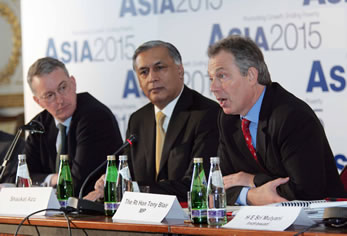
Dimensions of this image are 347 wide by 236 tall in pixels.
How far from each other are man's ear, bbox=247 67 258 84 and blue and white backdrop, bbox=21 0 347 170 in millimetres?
945

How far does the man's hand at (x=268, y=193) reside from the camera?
2.90 meters

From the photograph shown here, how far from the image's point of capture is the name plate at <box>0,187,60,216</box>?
273cm

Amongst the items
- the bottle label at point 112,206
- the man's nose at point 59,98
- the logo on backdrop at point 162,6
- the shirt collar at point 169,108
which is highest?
the logo on backdrop at point 162,6

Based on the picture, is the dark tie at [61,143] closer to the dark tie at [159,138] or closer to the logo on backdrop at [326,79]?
the dark tie at [159,138]

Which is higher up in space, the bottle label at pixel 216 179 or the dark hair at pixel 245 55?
Result: the dark hair at pixel 245 55

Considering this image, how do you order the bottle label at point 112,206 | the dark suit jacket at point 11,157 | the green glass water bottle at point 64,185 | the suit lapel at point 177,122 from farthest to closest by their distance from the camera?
the dark suit jacket at point 11,157 → the suit lapel at point 177,122 → the green glass water bottle at point 64,185 → the bottle label at point 112,206

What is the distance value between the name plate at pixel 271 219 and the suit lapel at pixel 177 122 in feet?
5.53

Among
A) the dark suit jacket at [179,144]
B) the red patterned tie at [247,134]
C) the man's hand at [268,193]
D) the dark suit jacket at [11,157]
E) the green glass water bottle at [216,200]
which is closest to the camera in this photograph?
the green glass water bottle at [216,200]

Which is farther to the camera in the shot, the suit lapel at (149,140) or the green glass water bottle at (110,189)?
the suit lapel at (149,140)

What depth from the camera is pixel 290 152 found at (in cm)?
299

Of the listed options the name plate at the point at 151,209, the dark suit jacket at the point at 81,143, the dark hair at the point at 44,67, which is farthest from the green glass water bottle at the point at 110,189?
the dark hair at the point at 44,67

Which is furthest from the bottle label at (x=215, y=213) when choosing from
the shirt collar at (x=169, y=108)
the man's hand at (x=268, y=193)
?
the shirt collar at (x=169, y=108)

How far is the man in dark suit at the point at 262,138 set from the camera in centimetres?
295

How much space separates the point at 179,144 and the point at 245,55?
0.75m
